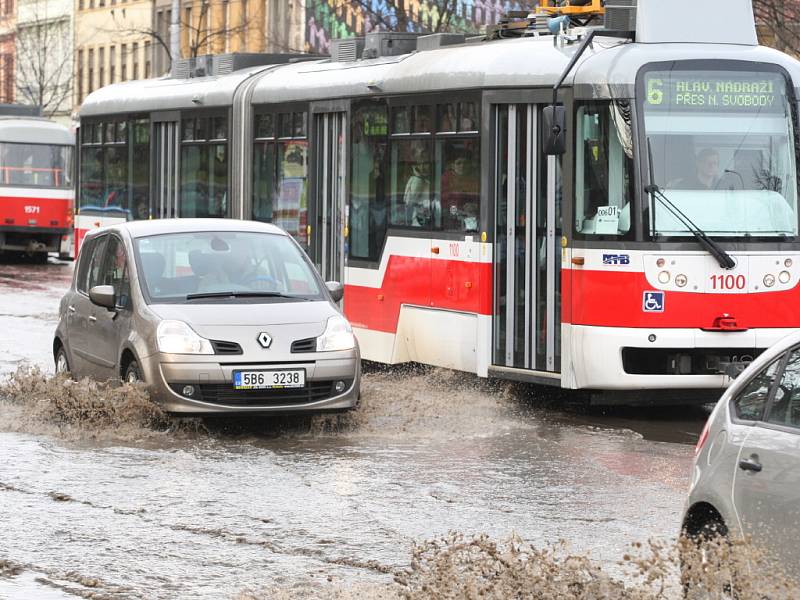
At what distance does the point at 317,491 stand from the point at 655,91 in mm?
5384

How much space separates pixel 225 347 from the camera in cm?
1342

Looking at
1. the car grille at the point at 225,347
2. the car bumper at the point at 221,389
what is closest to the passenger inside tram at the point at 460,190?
the car bumper at the point at 221,389

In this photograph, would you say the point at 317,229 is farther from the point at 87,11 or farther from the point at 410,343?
the point at 87,11

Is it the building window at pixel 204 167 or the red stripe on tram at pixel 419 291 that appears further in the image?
the building window at pixel 204 167

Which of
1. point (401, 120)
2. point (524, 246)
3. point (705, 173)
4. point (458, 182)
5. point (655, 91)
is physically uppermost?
point (655, 91)

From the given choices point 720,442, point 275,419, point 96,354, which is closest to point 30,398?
point 96,354

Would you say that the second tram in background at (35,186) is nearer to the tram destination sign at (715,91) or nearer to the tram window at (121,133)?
the tram window at (121,133)

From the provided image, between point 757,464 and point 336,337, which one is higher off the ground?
point 757,464

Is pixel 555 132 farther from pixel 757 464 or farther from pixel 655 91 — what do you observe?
pixel 757 464

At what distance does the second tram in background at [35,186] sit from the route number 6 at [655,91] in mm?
31198

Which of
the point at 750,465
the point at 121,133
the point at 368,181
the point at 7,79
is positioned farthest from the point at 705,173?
the point at 7,79

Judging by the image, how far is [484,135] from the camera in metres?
16.1

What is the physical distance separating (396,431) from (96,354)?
247 cm

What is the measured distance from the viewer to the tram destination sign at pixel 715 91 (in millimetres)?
15039
